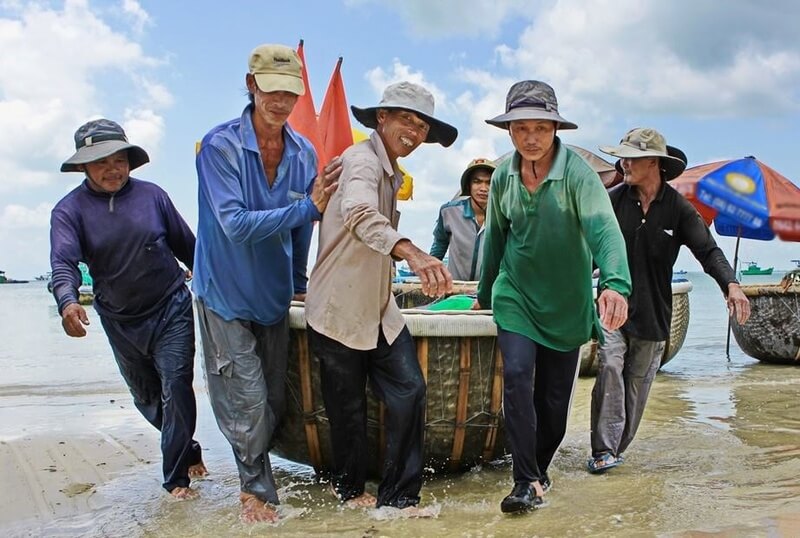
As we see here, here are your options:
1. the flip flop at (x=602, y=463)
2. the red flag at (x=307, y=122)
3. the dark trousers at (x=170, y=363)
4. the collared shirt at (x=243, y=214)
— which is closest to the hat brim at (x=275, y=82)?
the collared shirt at (x=243, y=214)

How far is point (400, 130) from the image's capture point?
3373 millimetres

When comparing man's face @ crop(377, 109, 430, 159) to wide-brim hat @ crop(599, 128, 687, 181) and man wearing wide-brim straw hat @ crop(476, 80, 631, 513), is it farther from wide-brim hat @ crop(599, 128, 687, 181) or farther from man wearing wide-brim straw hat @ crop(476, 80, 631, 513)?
wide-brim hat @ crop(599, 128, 687, 181)

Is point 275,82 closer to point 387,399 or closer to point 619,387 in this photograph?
point 387,399

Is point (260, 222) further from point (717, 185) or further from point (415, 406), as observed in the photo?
point (717, 185)

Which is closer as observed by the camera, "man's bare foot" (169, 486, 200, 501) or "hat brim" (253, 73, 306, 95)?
"hat brim" (253, 73, 306, 95)

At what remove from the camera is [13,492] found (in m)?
4.09

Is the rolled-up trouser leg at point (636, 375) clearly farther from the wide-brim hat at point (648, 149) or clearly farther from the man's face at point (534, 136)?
the man's face at point (534, 136)

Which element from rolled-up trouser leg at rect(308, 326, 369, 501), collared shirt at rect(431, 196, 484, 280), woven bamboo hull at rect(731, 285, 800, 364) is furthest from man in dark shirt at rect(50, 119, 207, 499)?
woven bamboo hull at rect(731, 285, 800, 364)

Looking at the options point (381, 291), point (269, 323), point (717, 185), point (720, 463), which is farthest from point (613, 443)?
point (717, 185)

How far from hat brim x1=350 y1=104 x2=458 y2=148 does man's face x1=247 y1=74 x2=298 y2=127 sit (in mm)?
269

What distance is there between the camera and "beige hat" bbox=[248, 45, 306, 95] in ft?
10.8

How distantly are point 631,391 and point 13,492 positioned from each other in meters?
3.17

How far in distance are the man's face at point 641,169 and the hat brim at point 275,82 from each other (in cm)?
175

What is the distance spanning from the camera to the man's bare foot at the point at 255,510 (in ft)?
11.1
